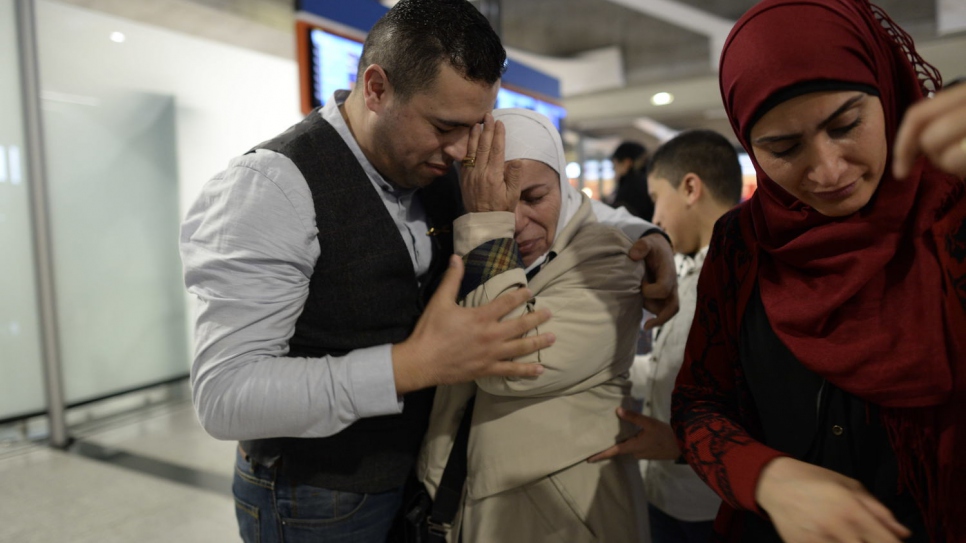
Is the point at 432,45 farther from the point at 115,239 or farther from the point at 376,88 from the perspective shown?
the point at 115,239

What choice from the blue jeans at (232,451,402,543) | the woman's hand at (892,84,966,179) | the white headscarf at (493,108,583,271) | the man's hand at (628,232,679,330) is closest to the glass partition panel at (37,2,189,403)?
the blue jeans at (232,451,402,543)

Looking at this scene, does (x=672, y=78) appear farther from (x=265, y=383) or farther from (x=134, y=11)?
(x=265, y=383)

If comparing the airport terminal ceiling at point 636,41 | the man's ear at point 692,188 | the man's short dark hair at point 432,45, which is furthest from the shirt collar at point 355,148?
the airport terminal ceiling at point 636,41

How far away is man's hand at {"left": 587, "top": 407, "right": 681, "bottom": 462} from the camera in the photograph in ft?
4.02

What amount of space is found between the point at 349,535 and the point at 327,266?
0.55 m

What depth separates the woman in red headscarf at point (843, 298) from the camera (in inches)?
32.8

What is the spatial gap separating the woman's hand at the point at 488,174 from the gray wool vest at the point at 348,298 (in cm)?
17

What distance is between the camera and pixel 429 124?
1.25 m

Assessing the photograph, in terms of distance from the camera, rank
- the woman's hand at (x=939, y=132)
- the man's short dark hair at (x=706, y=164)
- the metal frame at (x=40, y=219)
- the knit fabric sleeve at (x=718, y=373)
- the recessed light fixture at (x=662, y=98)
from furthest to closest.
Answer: the recessed light fixture at (x=662, y=98), the metal frame at (x=40, y=219), the man's short dark hair at (x=706, y=164), the knit fabric sleeve at (x=718, y=373), the woman's hand at (x=939, y=132)

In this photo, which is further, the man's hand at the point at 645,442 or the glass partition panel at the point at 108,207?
the glass partition panel at the point at 108,207

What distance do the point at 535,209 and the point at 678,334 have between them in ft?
1.93

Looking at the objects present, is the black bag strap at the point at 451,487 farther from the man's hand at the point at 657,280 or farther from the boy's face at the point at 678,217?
the boy's face at the point at 678,217

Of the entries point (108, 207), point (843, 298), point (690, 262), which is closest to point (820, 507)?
point (843, 298)

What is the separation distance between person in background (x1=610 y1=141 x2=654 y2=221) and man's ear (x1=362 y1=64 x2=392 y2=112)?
3333mm
